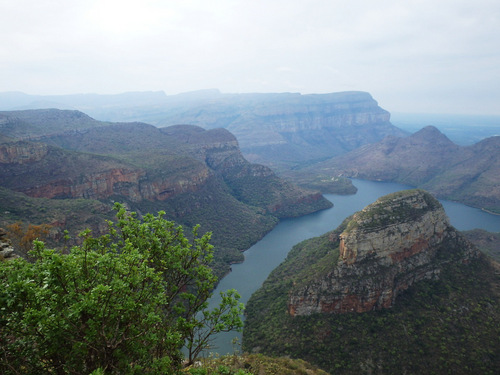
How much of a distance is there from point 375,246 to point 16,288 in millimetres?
39747

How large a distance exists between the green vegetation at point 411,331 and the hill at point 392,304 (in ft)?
0.34

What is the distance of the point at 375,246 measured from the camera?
3962 cm

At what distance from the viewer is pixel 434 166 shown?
456ft

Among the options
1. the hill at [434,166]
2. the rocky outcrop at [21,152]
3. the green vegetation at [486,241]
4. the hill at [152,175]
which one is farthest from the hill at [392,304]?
the hill at [434,166]

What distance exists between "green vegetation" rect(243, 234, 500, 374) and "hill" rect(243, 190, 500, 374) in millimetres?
104

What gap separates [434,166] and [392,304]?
124357 mm

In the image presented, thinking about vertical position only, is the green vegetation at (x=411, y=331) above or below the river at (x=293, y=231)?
above

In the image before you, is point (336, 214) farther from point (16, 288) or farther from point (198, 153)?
point (16, 288)

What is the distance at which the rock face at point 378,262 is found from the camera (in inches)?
1503

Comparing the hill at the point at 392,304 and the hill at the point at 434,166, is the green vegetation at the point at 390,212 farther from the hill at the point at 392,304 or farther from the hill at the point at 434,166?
the hill at the point at 434,166

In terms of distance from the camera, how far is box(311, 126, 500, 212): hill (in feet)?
369

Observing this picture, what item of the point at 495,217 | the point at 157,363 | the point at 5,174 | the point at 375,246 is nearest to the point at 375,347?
the point at 375,246

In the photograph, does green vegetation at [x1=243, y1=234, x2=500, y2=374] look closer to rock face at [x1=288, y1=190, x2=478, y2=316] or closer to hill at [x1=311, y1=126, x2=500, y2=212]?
rock face at [x1=288, y1=190, x2=478, y2=316]

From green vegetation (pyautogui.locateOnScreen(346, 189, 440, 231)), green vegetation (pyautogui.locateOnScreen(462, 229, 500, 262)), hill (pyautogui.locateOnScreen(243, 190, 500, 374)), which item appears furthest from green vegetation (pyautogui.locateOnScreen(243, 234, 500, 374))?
green vegetation (pyautogui.locateOnScreen(462, 229, 500, 262))
